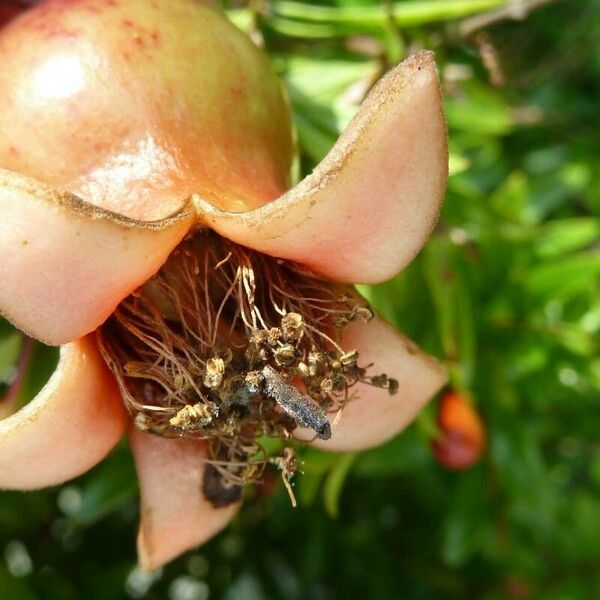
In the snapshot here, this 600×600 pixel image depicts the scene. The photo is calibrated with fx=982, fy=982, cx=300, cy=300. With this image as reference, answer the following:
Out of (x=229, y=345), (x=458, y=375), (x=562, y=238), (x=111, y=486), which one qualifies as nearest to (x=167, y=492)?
(x=229, y=345)

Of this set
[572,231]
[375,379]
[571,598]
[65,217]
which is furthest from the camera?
[571,598]

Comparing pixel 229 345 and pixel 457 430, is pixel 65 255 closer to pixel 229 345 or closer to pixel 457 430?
pixel 229 345

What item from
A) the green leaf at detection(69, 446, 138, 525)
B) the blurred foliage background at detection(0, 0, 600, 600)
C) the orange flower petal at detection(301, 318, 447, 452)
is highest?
the orange flower petal at detection(301, 318, 447, 452)

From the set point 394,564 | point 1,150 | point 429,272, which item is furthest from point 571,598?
point 1,150

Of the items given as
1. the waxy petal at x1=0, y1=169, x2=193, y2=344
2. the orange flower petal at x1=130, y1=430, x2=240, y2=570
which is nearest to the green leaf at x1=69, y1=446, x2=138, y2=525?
the orange flower petal at x1=130, y1=430, x2=240, y2=570

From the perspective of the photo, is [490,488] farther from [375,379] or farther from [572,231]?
[375,379]

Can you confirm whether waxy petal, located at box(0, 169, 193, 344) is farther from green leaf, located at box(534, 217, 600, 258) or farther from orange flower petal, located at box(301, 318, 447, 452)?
green leaf, located at box(534, 217, 600, 258)
